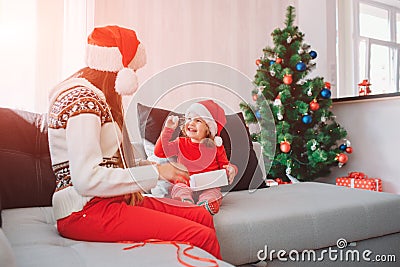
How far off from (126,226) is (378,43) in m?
3.51

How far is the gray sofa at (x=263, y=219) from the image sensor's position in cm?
127

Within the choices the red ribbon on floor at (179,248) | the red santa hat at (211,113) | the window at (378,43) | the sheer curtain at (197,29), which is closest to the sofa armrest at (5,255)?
the red ribbon on floor at (179,248)

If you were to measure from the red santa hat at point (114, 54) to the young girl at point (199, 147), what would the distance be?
39 cm

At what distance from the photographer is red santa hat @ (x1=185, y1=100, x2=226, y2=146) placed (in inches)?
58.5

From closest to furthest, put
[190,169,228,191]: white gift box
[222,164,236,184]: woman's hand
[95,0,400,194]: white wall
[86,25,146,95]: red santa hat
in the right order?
1. [86,25,146,95]: red santa hat
2. [190,169,228,191]: white gift box
3. [222,164,236,184]: woman's hand
4. [95,0,400,194]: white wall

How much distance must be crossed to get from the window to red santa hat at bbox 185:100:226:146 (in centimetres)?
242

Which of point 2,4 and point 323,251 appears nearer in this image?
point 323,251

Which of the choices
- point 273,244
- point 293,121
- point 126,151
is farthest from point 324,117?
point 126,151

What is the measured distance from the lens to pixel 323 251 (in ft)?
4.88

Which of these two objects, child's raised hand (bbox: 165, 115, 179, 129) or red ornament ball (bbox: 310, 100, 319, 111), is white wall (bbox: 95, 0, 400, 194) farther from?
child's raised hand (bbox: 165, 115, 179, 129)

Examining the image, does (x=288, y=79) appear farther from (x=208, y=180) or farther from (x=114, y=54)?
(x=114, y=54)

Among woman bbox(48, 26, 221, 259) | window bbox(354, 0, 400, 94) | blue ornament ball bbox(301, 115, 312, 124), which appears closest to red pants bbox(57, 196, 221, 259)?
woman bbox(48, 26, 221, 259)

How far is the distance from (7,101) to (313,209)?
1.74 m

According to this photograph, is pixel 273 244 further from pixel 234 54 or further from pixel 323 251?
pixel 234 54
